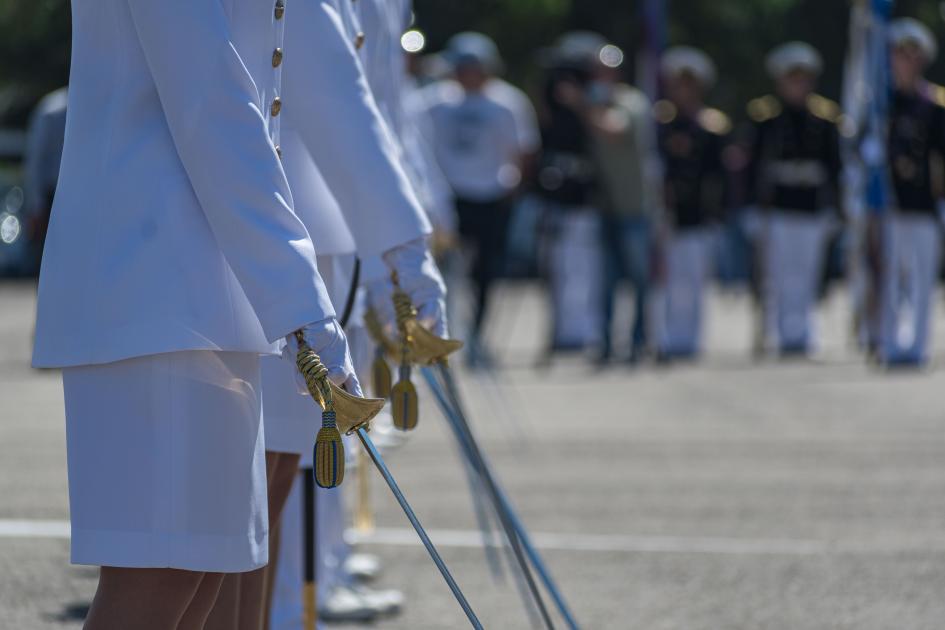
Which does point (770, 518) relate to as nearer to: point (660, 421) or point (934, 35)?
Answer: point (660, 421)

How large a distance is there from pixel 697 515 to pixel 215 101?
4.73 metres

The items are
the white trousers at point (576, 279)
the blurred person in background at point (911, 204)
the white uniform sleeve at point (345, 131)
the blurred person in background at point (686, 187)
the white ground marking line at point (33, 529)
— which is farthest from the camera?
the white trousers at point (576, 279)

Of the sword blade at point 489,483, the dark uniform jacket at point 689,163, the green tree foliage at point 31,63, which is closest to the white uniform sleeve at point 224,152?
the sword blade at point 489,483

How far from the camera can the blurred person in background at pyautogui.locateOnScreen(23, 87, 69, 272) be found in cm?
968

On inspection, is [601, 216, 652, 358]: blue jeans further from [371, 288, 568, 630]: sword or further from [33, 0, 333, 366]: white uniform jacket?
[33, 0, 333, 366]: white uniform jacket

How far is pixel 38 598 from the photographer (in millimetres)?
5793

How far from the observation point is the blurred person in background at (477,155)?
14.2 metres

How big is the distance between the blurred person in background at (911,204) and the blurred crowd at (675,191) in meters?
0.01

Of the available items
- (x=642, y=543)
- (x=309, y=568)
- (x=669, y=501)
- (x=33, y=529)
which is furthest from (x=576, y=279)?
(x=309, y=568)

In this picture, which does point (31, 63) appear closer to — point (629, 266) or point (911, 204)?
point (629, 266)

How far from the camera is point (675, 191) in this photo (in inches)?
594

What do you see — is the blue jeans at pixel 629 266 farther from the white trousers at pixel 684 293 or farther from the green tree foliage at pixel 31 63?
the green tree foliage at pixel 31 63

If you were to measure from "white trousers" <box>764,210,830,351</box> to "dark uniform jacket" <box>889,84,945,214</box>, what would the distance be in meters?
1.46

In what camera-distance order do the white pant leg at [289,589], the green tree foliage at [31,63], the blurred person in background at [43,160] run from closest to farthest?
the white pant leg at [289,589] < the blurred person in background at [43,160] < the green tree foliage at [31,63]
